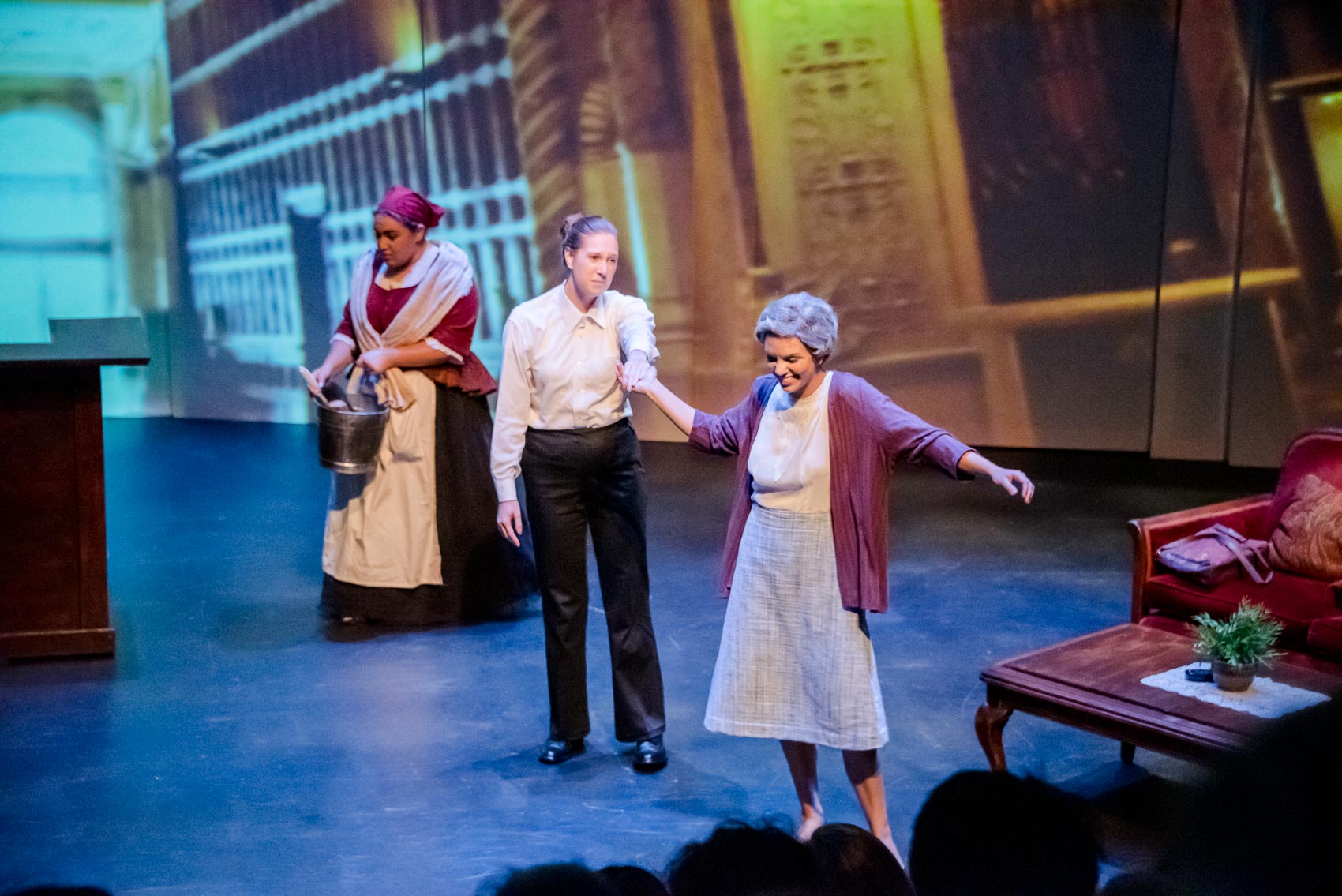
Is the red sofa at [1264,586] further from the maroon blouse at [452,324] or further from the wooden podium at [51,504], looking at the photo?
the wooden podium at [51,504]

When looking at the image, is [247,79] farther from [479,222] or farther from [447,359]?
[447,359]

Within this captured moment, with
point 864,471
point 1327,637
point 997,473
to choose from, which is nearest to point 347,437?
point 864,471

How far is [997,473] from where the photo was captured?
3094mm

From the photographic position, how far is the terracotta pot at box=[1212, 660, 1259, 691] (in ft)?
12.3

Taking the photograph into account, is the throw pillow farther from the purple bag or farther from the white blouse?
the white blouse

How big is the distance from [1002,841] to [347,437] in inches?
158

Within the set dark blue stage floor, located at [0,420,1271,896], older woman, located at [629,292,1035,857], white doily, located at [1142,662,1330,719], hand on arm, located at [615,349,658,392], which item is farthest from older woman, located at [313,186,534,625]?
white doily, located at [1142,662,1330,719]

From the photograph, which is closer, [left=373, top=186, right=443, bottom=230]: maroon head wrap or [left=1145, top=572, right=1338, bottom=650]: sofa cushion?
[left=1145, top=572, right=1338, bottom=650]: sofa cushion

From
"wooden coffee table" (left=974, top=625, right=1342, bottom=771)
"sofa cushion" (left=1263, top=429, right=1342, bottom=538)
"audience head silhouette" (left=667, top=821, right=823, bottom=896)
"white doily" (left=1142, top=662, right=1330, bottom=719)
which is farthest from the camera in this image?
"sofa cushion" (left=1263, top=429, right=1342, bottom=538)

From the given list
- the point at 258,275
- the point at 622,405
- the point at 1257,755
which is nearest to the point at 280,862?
the point at 622,405

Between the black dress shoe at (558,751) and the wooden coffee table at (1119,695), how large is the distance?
1.22 meters

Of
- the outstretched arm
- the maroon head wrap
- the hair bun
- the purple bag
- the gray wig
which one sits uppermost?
the maroon head wrap

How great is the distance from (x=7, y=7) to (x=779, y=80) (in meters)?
5.54

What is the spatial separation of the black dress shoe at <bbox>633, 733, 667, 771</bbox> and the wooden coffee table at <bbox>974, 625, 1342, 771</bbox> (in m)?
0.94
